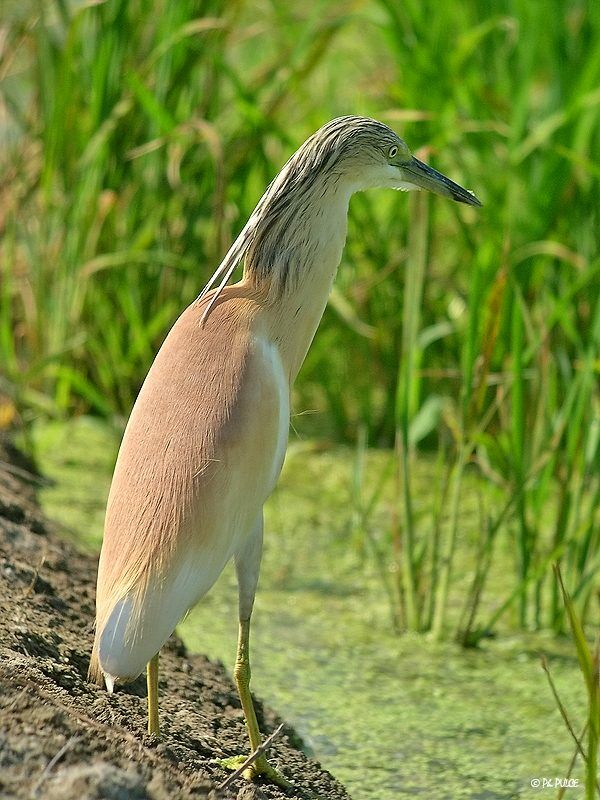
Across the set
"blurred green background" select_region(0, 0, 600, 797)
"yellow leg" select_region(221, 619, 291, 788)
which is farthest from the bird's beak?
"yellow leg" select_region(221, 619, 291, 788)

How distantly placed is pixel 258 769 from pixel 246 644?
19cm

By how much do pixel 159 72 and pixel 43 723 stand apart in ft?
7.72

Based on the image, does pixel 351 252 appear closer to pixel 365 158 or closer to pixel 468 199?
pixel 468 199

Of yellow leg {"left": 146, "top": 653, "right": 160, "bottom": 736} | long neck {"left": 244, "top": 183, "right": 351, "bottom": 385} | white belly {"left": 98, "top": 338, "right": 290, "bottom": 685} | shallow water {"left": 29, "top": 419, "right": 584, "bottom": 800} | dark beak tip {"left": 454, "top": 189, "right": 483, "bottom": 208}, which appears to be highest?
dark beak tip {"left": 454, "top": 189, "right": 483, "bottom": 208}

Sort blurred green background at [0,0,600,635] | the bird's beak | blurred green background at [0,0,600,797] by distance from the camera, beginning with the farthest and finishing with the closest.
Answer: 1. blurred green background at [0,0,600,635]
2. blurred green background at [0,0,600,797]
3. the bird's beak

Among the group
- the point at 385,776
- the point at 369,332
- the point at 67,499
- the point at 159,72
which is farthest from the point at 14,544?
the point at 159,72

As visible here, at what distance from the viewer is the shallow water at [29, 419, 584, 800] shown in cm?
240

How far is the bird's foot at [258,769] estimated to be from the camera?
199 centimetres

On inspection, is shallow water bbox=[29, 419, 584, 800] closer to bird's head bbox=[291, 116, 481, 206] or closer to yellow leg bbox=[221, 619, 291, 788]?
yellow leg bbox=[221, 619, 291, 788]

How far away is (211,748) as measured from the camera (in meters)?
2.06

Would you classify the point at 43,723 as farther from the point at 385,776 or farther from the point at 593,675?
the point at 385,776

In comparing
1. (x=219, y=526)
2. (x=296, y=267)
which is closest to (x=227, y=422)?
(x=219, y=526)

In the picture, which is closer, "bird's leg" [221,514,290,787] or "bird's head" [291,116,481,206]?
"bird's leg" [221,514,290,787]

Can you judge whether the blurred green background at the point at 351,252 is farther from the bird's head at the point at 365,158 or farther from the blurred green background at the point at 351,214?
the bird's head at the point at 365,158
